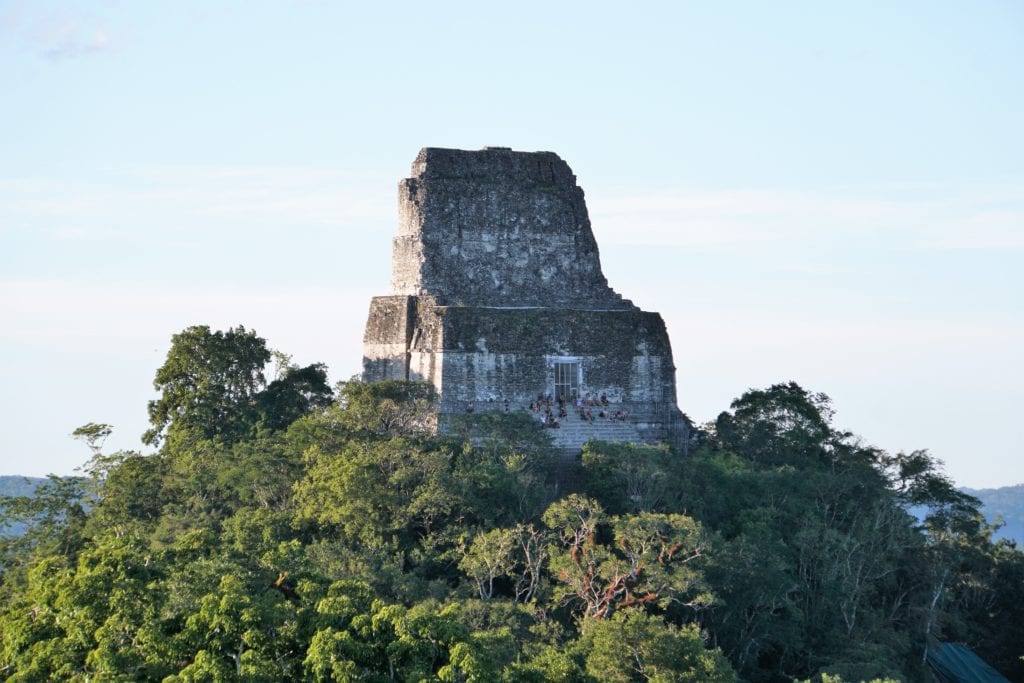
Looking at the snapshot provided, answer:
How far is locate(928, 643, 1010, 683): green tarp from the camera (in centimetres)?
3631

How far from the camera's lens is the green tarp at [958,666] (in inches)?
1430

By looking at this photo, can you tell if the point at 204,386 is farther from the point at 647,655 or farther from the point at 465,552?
the point at 647,655

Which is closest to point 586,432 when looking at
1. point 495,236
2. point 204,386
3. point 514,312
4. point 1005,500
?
point 514,312

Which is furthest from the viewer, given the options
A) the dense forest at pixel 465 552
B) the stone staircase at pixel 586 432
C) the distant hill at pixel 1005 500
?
the distant hill at pixel 1005 500

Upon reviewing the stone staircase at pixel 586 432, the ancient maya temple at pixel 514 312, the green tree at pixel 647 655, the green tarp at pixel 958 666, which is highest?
the ancient maya temple at pixel 514 312

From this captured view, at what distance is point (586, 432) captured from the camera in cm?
3581

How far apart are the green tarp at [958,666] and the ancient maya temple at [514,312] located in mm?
6621

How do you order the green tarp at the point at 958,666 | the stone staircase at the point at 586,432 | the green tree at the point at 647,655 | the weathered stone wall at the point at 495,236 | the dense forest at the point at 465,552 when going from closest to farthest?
the dense forest at the point at 465,552
the green tree at the point at 647,655
the stone staircase at the point at 586,432
the green tarp at the point at 958,666
the weathered stone wall at the point at 495,236

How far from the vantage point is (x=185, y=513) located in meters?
34.0

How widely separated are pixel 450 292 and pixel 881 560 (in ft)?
32.3

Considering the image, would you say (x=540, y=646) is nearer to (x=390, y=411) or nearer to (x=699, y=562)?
(x=699, y=562)

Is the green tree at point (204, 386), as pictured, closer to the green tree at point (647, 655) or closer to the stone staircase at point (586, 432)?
the stone staircase at point (586, 432)

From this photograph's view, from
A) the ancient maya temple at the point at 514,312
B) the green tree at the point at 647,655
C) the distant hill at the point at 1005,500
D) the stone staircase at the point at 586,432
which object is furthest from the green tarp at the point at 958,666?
the distant hill at the point at 1005,500

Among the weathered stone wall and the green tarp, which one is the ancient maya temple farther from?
the green tarp
